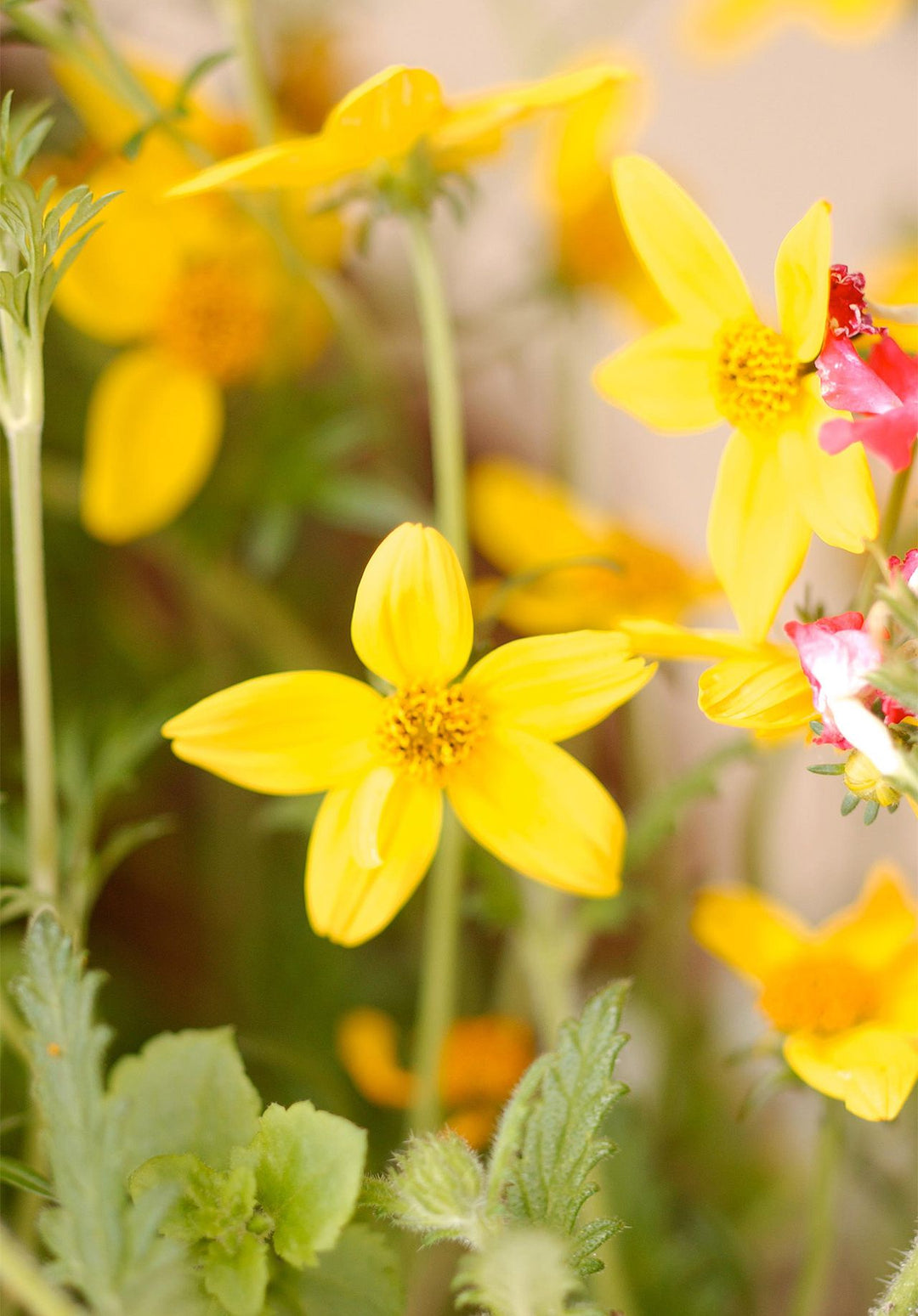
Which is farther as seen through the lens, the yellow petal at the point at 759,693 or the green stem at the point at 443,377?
the green stem at the point at 443,377

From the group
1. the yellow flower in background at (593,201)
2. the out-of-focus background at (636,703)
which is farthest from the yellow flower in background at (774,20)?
the yellow flower in background at (593,201)

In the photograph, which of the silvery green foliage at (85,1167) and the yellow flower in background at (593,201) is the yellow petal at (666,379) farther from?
the yellow flower in background at (593,201)

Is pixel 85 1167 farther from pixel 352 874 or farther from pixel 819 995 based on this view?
pixel 819 995

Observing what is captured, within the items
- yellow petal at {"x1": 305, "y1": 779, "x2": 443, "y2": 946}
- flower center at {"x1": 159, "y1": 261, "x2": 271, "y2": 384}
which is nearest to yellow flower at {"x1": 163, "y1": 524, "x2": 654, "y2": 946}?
yellow petal at {"x1": 305, "y1": 779, "x2": 443, "y2": 946}

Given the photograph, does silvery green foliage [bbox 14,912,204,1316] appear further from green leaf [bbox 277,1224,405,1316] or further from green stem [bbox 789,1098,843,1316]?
green stem [bbox 789,1098,843,1316]

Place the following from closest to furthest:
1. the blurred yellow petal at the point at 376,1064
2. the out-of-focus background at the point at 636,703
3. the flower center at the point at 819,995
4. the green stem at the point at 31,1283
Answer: the green stem at the point at 31,1283, the flower center at the point at 819,995, the blurred yellow petal at the point at 376,1064, the out-of-focus background at the point at 636,703

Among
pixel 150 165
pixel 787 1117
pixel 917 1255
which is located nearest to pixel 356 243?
pixel 150 165

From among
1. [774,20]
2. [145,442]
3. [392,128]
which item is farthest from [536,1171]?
[774,20]
